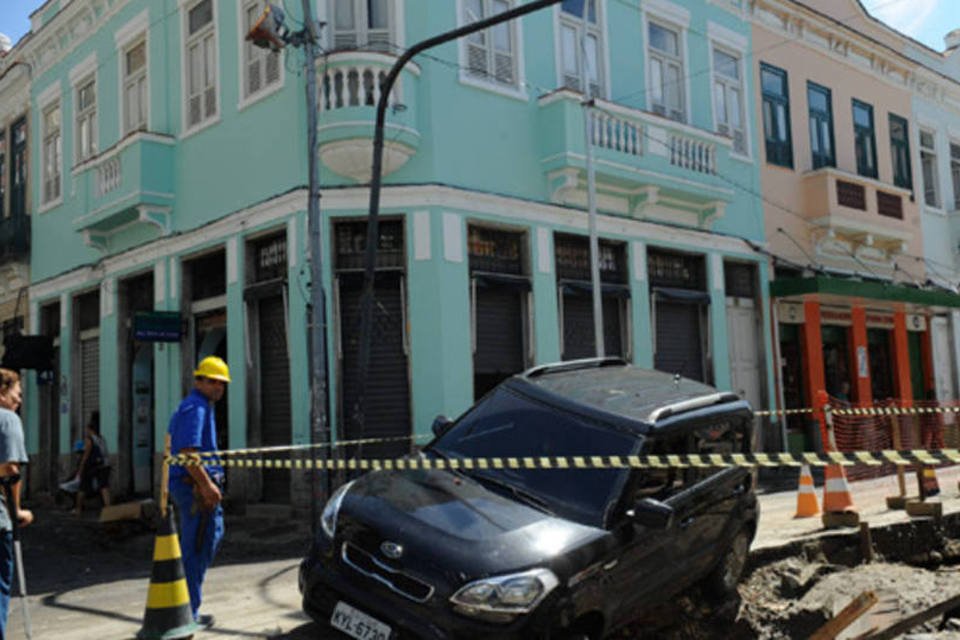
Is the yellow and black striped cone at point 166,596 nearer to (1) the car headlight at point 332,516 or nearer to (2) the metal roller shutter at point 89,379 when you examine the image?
(1) the car headlight at point 332,516

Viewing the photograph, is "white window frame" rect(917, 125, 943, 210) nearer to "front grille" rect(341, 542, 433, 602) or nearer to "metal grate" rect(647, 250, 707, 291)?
"metal grate" rect(647, 250, 707, 291)

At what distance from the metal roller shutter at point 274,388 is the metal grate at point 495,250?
2898 mm

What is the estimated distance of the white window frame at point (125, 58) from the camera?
51.7ft

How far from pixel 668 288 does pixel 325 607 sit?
11704mm

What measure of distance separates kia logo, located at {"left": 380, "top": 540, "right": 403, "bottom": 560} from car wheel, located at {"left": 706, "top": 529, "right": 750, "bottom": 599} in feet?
9.60

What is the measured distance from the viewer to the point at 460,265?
40.8ft

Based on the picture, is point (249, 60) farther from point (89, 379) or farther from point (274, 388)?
point (89, 379)

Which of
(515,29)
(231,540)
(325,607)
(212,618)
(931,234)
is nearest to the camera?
(325,607)

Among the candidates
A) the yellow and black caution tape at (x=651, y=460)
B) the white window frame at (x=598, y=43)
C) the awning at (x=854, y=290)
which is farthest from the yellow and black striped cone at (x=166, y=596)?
the awning at (x=854, y=290)

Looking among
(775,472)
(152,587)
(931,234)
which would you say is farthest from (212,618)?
(931,234)

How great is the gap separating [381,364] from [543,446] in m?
6.46

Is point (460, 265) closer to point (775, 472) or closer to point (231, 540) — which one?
point (231, 540)

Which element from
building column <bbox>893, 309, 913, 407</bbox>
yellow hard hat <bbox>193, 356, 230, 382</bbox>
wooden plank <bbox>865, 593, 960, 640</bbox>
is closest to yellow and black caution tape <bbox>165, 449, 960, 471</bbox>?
yellow hard hat <bbox>193, 356, 230, 382</bbox>

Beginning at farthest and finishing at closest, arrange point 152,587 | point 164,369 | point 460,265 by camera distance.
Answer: point 164,369
point 460,265
point 152,587
